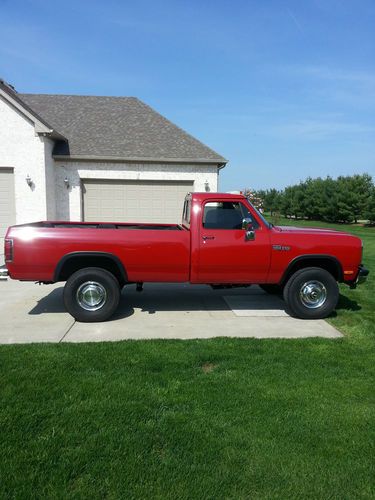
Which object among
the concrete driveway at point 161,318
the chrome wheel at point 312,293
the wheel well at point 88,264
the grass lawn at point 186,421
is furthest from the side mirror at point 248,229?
the wheel well at point 88,264

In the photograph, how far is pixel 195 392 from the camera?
3863 mm

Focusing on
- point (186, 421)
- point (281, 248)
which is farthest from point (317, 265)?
point (186, 421)

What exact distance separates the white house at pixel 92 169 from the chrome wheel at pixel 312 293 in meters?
7.72

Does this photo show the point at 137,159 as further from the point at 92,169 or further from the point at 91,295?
the point at 91,295

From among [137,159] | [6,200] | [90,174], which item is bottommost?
[6,200]

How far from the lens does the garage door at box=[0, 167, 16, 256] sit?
12.3 metres

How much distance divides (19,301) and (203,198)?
3882 millimetres

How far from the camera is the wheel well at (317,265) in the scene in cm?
636

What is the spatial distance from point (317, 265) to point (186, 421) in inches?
160

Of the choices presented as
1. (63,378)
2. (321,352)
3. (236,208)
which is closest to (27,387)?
(63,378)

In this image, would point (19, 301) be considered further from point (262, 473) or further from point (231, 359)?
point (262, 473)

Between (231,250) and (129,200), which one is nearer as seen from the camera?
(231,250)

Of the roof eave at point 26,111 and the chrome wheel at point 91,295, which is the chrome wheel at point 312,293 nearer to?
the chrome wheel at point 91,295

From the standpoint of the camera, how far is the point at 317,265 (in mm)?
6594
